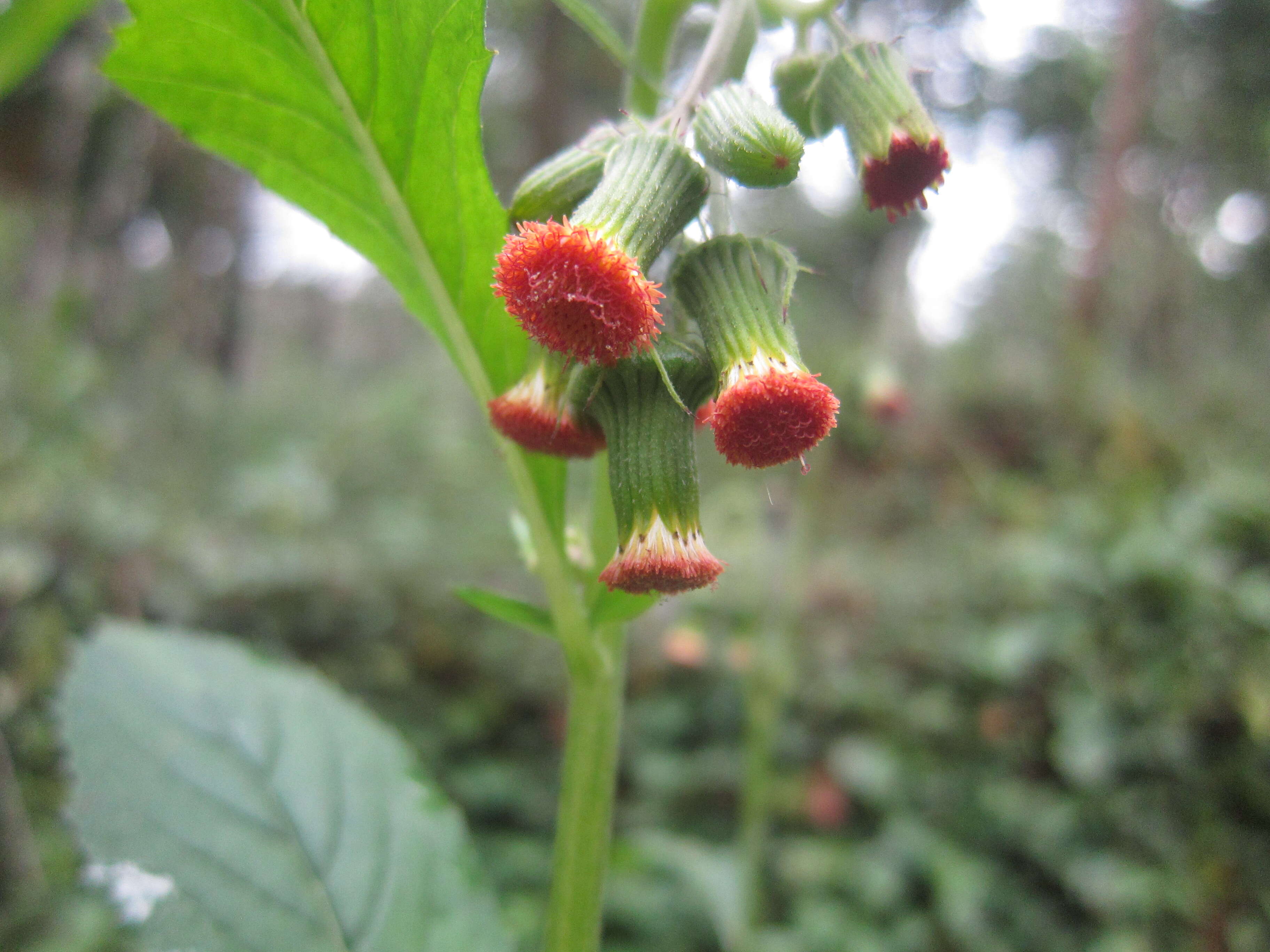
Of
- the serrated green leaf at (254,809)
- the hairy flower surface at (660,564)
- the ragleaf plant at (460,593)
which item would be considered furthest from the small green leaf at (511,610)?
the serrated green leaf at (254,809)

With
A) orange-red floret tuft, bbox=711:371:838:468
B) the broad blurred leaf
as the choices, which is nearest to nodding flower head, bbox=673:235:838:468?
orange-red floret tuft, bbox=711:371:838:468

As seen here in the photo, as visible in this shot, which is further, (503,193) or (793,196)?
(793,196)

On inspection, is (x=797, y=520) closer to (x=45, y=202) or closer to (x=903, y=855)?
(x=903, y=855)

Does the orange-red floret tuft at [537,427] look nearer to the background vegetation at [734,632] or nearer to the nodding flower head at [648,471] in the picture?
the nodding flower head at [648,471]

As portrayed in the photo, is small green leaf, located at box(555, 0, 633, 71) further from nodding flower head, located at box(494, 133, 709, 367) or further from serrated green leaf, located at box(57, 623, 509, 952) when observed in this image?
serrated green leaf, located at box(57, 623, 509, 952)

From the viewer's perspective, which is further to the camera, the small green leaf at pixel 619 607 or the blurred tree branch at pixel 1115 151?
the blurred tree branch at pixel 1115 151

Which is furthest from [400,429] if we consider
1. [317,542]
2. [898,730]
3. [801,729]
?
[898,730]

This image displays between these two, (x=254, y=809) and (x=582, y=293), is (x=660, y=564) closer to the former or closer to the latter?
(x=582, y=293)
